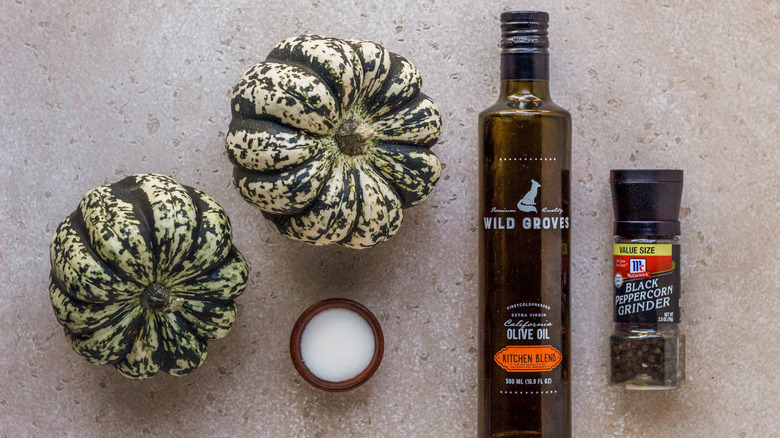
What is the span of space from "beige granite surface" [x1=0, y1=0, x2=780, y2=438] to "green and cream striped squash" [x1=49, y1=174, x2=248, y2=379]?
147 millimetres

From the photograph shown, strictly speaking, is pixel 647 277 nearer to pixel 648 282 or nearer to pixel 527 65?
pixel 648 282

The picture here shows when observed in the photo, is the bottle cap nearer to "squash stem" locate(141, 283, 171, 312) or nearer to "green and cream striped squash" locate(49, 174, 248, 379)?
"green and cream striped squash" locate(49, 174, 248, 379)

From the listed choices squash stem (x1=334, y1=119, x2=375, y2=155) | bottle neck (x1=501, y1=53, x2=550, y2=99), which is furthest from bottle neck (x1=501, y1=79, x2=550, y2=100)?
squash stem (x1=334, y1=119, x2=375, y2=155)

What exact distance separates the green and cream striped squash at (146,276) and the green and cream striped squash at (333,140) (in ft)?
0.30

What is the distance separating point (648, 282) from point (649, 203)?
0.12 metres

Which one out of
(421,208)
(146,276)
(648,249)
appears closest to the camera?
(146,276)

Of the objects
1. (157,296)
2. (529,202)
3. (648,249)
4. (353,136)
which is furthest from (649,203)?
(157,296)

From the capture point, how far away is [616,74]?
1.27 meters

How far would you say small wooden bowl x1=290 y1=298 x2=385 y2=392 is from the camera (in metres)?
1.20

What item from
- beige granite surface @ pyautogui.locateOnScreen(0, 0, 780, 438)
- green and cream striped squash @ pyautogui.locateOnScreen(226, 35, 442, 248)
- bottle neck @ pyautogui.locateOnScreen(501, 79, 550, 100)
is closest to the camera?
green and cream striped squash @ pyautogui.locateOnScreen(226, 35, 442, 248)

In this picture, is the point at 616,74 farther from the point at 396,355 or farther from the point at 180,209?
the point at 180,209

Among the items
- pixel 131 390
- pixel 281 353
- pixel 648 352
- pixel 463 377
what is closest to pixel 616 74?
pixel 648 352

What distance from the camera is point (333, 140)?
Result: 1080mm

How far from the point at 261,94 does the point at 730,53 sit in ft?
2.54
